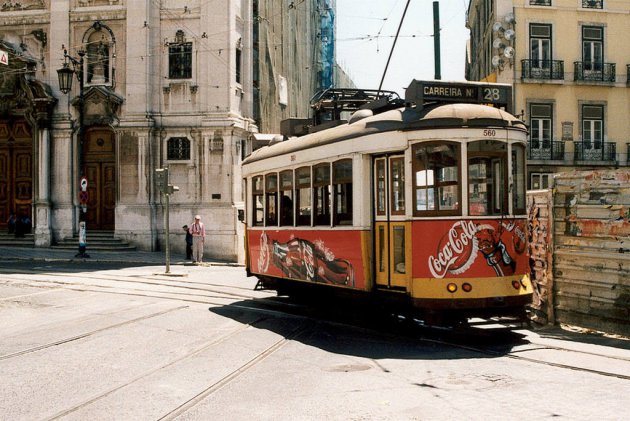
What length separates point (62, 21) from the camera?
3095 centimetres

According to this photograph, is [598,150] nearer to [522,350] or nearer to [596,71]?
[596,71]

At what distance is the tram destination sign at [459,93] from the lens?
10273 millimetres

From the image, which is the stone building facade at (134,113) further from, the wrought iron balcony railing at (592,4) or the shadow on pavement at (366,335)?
the shadow on pavement at (366,335)

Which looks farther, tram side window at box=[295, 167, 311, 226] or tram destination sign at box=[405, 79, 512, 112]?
tram side window at box=[295, 167, 311, 226]

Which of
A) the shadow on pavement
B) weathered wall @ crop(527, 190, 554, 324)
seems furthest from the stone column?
weathered wall @ crop(527, 190, 554, 324)

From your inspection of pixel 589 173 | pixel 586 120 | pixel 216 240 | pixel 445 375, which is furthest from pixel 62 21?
pixel 445 375

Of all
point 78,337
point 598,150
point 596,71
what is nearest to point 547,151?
point 598,150

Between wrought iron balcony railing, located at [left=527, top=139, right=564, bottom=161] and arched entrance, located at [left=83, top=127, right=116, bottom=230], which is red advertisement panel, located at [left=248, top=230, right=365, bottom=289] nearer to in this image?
arched entrance, located at [left=83, top=127, right=116, bottom=230]

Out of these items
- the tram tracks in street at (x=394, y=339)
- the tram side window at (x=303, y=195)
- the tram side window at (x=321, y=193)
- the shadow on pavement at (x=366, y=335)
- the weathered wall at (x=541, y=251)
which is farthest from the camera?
the tram side window at (x=303, y=195)

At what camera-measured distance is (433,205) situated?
32.5 ft

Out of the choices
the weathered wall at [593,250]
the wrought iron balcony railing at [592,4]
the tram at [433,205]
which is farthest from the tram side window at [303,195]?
the wrought iron balcony railing at [592,4]

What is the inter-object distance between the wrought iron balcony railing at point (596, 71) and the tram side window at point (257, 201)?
2388 cm

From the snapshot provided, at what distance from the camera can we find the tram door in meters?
10.1

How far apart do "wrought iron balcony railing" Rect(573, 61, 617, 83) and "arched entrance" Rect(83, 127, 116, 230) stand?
67.1ft
